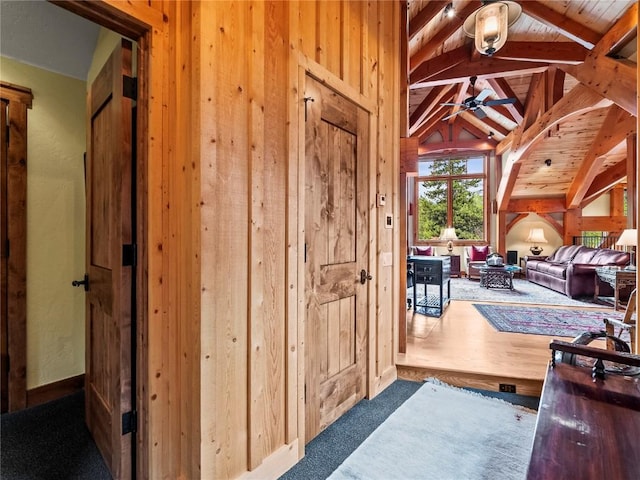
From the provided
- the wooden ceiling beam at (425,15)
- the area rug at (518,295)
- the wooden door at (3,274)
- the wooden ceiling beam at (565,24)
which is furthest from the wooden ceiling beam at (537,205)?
the wooden door at (3,274)

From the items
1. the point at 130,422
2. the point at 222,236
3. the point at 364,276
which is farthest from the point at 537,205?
the point at 130,422

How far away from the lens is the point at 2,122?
7.48 feet

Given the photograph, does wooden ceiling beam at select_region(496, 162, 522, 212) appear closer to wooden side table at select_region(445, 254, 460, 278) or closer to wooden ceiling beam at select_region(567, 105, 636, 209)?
wooden ceiling beam at select_region(567, 105, 636, 209)

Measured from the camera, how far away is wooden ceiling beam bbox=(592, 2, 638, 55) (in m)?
3.76

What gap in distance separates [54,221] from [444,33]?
5.71 m

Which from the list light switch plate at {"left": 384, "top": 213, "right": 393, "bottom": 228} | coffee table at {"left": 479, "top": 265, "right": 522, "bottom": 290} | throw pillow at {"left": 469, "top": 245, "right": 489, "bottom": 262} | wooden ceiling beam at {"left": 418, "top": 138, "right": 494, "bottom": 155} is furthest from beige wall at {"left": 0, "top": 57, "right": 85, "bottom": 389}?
wooden ceiling beam at {"left": 418, "top": 138, "right": 494, "bottom": 155}

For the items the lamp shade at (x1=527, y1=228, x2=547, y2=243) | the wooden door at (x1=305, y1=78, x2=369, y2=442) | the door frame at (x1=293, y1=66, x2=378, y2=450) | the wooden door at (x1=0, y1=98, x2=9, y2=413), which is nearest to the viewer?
the door frame at (x1=293, y1=66, x2=378, y2=450)

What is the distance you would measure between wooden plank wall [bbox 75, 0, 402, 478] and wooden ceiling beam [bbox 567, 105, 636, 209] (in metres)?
7.92

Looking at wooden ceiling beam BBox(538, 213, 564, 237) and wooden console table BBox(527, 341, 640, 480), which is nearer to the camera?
wooden console table BBox(527, 341, 640, 480)

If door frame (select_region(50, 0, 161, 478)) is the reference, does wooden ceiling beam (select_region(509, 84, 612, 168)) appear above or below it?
above

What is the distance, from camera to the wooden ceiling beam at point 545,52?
5.03 m

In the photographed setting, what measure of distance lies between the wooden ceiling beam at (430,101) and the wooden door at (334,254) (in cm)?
679

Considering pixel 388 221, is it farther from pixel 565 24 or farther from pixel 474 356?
pixel 565 24

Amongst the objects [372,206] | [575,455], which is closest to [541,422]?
[575,455]
